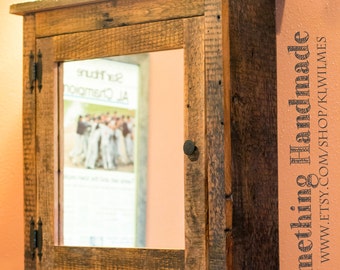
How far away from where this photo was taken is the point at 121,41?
2213 mm

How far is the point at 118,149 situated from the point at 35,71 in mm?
312

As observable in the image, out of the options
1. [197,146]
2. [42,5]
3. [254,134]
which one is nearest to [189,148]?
[197,146]

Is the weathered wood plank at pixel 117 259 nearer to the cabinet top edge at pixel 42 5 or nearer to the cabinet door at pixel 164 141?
the cabinet door at pixel 164 141

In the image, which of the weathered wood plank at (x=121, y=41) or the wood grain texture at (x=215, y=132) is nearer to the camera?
the wood grain texture at (x=215, y=132)

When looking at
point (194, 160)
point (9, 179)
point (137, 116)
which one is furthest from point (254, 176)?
point (9, 179)

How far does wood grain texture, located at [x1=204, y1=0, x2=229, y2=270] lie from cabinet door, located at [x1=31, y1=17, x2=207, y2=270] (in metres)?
0.02

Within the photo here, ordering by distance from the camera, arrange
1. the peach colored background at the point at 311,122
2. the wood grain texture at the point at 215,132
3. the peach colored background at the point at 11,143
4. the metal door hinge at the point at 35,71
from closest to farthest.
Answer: the wood grain texture at the point at 215,132 → the peach colored background at the point at 311,122 → the metal door hinge at the point at 35,71 → the peach colored background at the point at 11,143

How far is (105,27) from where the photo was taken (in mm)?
2242

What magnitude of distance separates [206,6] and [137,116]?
43 centimetres

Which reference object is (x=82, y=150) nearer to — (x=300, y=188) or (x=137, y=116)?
(x=137, y=116)

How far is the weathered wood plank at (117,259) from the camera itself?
209 centimetres

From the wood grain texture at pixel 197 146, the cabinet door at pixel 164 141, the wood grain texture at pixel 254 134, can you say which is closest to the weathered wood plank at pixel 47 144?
the cabinet door at pixel 164 141

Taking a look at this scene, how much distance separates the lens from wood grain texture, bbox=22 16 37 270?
2348 mm

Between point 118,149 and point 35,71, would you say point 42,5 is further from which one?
point 118,149
